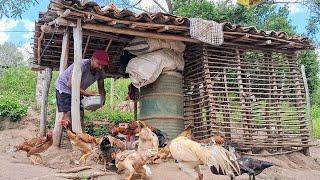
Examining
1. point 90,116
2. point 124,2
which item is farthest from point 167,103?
point 124,2

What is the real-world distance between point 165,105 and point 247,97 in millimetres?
1692

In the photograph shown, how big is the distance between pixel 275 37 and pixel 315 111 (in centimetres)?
1512

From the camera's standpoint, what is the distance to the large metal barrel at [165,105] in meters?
8.96

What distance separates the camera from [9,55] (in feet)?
99.5

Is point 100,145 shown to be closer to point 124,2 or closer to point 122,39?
point 122,39

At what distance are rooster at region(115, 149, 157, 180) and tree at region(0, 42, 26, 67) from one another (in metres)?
22.5

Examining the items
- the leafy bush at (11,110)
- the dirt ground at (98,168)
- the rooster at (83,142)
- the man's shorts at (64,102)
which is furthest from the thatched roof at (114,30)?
the leafy bush at (11,110)

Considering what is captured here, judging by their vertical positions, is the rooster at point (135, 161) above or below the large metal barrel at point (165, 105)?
below

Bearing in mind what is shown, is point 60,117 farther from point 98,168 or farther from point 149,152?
point 149,152

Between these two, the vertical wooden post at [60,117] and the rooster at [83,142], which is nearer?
the rooster at [83,142]

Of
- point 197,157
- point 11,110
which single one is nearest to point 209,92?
point 197,157

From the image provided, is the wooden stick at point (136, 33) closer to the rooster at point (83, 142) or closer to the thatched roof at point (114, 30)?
the thatched roof at point (114, 30)

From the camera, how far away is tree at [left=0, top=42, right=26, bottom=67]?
92.9 feet

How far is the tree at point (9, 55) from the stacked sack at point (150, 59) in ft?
65.4
